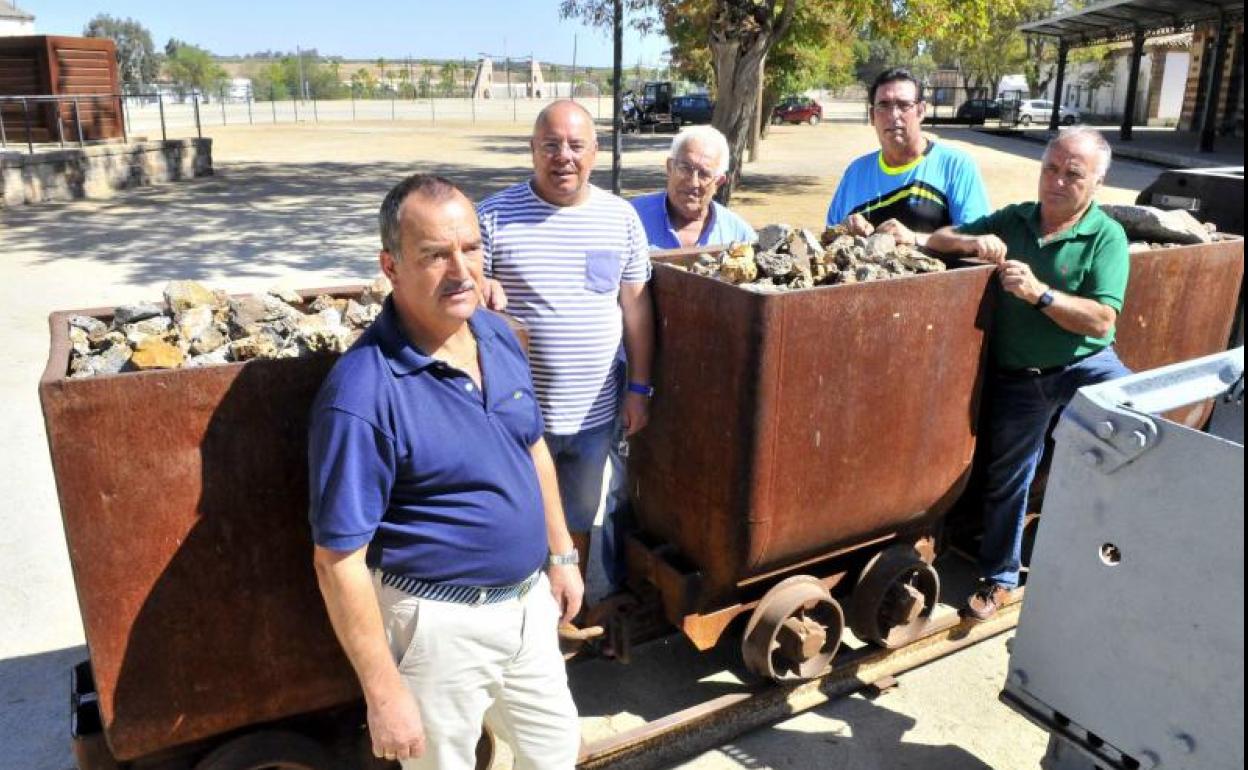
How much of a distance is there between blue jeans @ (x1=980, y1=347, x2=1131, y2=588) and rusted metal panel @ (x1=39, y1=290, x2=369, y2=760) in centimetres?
245

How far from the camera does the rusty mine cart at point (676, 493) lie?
212 cm

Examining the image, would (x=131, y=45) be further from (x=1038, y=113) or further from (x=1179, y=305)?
(x=1179, y=305)

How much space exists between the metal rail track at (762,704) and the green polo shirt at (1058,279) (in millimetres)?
1121

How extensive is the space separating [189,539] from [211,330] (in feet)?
1.87

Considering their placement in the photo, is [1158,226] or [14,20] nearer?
[1158,226]

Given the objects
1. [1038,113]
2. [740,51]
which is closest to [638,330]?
[740,51]

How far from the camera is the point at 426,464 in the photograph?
1.94 m

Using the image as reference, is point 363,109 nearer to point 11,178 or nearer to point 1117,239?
point 11,178

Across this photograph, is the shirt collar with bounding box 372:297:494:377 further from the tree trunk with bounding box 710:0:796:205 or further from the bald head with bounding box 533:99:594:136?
the tree trunk with bounding box 710:0:796:205

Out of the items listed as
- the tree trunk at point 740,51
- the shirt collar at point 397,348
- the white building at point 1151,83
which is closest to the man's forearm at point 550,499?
the shirt collar at point 397,348

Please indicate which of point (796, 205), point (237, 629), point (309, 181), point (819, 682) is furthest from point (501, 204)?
point (309, 181)

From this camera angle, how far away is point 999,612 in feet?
12.6

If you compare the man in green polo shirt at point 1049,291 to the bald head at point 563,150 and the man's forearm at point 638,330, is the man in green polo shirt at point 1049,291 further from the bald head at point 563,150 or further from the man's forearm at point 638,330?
the bald head at point 563,150

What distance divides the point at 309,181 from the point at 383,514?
59.4 feet
